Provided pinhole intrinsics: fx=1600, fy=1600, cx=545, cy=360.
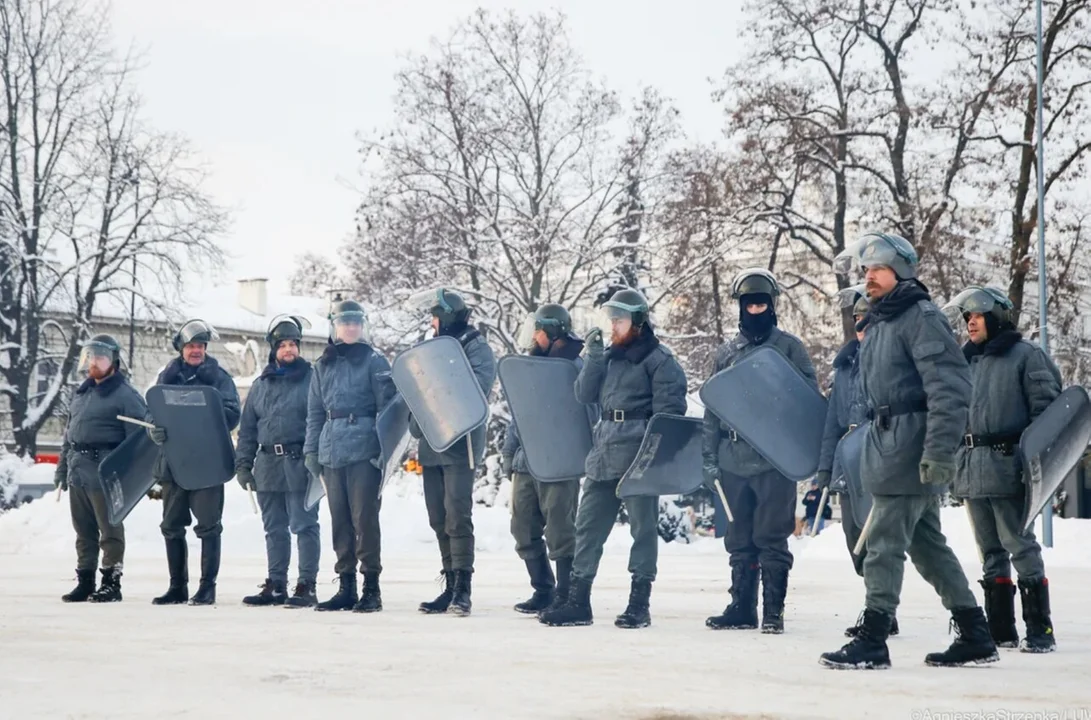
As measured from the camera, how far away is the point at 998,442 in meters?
7.54

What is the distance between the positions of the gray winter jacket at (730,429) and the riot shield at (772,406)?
0.06 metres

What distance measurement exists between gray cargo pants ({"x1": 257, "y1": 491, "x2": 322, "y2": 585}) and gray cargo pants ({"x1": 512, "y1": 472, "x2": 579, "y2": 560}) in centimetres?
143

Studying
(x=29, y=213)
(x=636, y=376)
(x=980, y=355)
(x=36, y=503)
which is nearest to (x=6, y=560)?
(x=36, y=503)

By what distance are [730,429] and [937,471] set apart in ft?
7.42

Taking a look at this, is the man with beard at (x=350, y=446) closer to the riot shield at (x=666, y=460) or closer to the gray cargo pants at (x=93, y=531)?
the gray cargo pants at (x=93, y=531)

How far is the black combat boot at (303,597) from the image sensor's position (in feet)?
33.6

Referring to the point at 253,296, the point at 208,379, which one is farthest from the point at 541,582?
the point at 253,296

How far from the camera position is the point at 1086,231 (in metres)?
26.9

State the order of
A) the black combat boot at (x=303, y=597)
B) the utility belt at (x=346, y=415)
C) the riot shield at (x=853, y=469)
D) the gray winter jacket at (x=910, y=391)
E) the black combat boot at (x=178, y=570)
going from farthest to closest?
the black combat boot at (x=178, y=570), the black combat boot at (x=303, y=597), the utility belt at (x=346, y=415), the riot shield at (x=853, y=469), the gray winter jacket at (x=910, y=391)

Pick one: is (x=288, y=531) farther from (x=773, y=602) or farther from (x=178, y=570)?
(x=773, y=602)

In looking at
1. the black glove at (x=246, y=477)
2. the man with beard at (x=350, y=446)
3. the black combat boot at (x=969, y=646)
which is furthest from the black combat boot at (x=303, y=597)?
the black combat boot at (x=969, y=646)

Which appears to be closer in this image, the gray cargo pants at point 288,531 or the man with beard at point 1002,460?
the man with beard at point 1002,460

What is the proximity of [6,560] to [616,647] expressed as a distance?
1205cm

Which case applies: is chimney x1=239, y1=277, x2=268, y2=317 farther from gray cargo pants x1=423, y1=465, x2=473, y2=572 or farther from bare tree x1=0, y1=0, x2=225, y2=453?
gray cargo pants x1=423, y1=465, x2=473, y2=572
